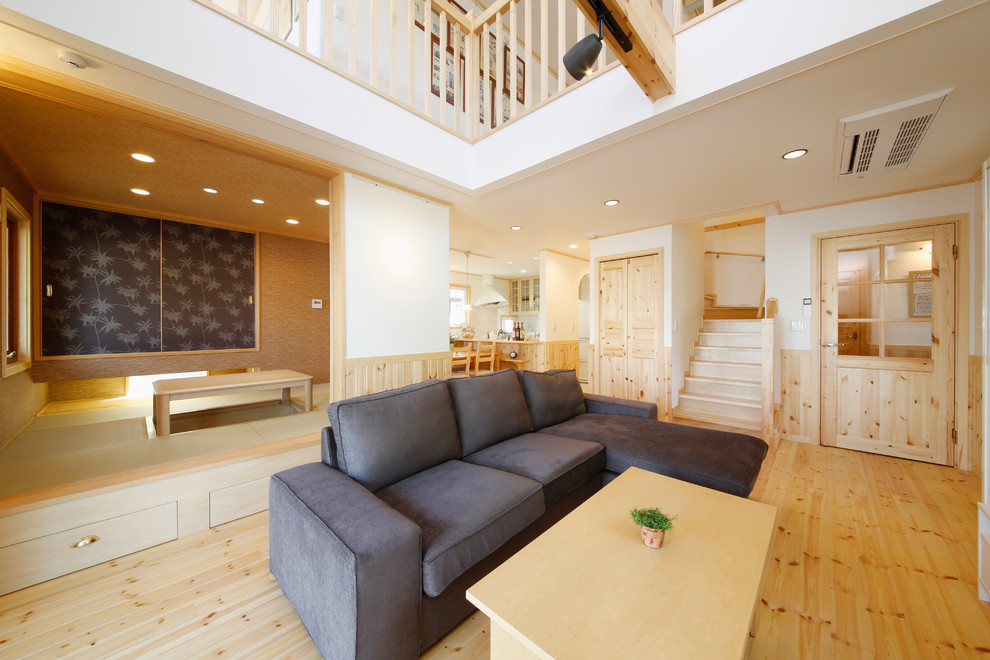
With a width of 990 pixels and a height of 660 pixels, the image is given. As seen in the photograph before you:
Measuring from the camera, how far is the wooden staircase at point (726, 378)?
398cm

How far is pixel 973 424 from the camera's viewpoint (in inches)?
116

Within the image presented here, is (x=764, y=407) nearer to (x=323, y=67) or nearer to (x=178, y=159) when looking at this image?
(x=323, y=67)

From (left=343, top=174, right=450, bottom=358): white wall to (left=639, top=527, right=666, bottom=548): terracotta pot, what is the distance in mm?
2478

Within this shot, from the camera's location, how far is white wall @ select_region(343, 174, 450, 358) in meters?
2.96

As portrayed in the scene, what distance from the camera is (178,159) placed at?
283 centimetres

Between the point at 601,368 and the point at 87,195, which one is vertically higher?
the point at 87,195

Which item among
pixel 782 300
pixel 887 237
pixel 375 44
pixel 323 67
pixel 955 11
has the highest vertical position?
pixel 375 44

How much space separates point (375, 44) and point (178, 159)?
6.01 feet

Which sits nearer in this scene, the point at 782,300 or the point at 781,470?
the point at 781,470

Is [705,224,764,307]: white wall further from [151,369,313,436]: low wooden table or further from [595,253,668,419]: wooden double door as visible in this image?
[151,369,313,436]: low wooden table

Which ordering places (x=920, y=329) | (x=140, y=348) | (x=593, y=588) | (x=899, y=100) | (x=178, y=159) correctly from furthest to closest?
(x=140, y=348) → (x=920, y=329) → (x=178, y=159) → (x=899, y=100) → (x=593, y=588)

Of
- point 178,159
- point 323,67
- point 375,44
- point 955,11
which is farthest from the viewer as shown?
point 178,159

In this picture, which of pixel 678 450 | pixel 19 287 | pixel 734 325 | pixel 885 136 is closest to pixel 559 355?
pixel 734 325

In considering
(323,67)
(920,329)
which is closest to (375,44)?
(323,67)
